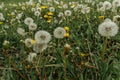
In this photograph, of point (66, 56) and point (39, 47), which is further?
point (66, 56)

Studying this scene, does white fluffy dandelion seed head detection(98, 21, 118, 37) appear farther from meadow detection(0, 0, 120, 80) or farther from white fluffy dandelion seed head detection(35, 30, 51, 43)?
white fluffy dandelion seed head detection(35, 30, 51, 43)

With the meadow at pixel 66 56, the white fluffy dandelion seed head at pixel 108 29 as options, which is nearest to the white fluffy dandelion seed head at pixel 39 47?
the meadow at pixel 66 56

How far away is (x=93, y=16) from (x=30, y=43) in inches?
94.6

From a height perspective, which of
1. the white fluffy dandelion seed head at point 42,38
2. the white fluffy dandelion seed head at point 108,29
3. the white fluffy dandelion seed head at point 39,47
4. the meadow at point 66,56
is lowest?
the meadow at point 66,56

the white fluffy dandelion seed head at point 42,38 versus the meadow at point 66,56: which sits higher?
the white fluffy dandelion seed head at point 42,38

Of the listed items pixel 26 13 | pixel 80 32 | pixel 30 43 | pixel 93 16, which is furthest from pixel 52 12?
pixel 30 43

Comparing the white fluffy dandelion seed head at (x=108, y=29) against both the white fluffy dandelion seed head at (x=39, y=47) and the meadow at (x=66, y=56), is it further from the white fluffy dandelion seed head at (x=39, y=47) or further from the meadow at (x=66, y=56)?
the white fluffy dandelion seed head at (x=39, y=47)

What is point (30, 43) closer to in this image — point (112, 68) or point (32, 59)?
point (32, 59)

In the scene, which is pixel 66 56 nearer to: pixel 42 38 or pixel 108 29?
pixel 42 38

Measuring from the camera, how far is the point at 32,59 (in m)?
2.72

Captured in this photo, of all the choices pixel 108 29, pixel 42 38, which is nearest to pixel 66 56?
pixel 42 38

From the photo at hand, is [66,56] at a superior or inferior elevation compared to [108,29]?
inferior

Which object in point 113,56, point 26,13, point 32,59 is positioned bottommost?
point 26,13

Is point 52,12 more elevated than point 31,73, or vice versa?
point 31,73
